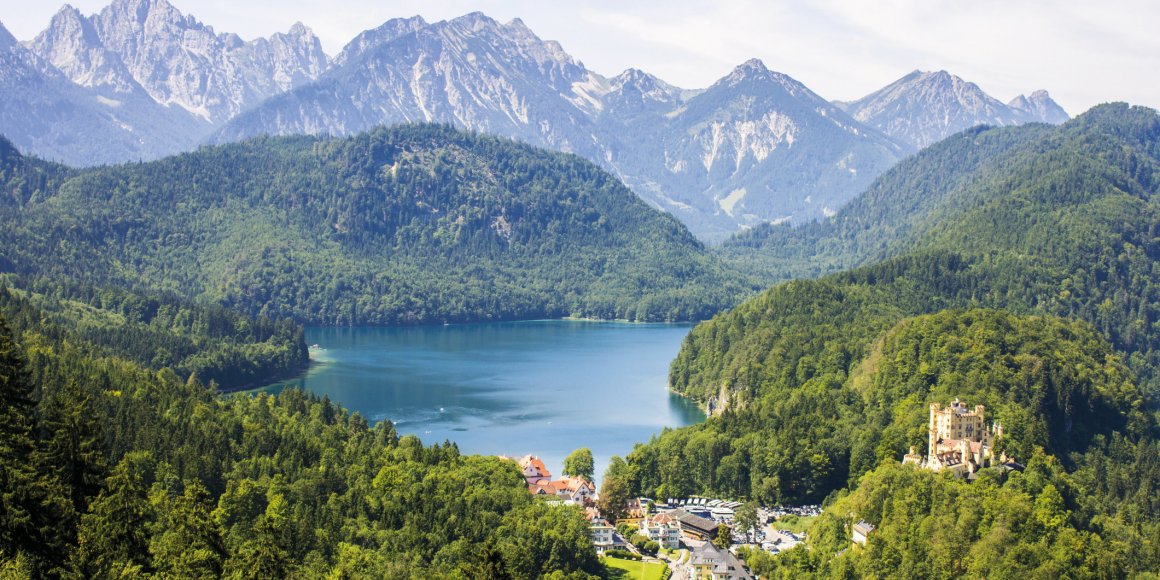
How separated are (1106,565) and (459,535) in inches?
1173

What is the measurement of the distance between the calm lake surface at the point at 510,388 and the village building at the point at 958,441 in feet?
76.2

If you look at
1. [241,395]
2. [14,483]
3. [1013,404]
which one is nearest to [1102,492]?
[1013,404]

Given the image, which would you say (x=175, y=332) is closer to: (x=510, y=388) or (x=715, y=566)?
(x=510, y=388)

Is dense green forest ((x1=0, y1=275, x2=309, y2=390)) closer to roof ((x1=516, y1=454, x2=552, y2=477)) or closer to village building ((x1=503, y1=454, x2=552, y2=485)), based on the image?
roof ((x1=516, y1=454, x2=552, y2=477))

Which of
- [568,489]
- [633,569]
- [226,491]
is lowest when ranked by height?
[633,569]

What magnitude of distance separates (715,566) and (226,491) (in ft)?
74.7

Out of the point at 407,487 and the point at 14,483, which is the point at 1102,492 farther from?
the point at 14,483

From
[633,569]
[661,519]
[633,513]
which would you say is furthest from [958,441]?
[633,569]

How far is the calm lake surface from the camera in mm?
100938

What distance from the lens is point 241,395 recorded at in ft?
271

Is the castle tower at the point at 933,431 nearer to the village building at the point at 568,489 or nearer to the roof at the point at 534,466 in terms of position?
the village building at the point at 568,489

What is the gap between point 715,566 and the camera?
6247 cm

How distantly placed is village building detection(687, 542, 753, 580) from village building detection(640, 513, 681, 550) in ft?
12.8

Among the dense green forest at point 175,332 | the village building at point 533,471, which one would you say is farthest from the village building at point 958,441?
the dense green forest at point 175,332
